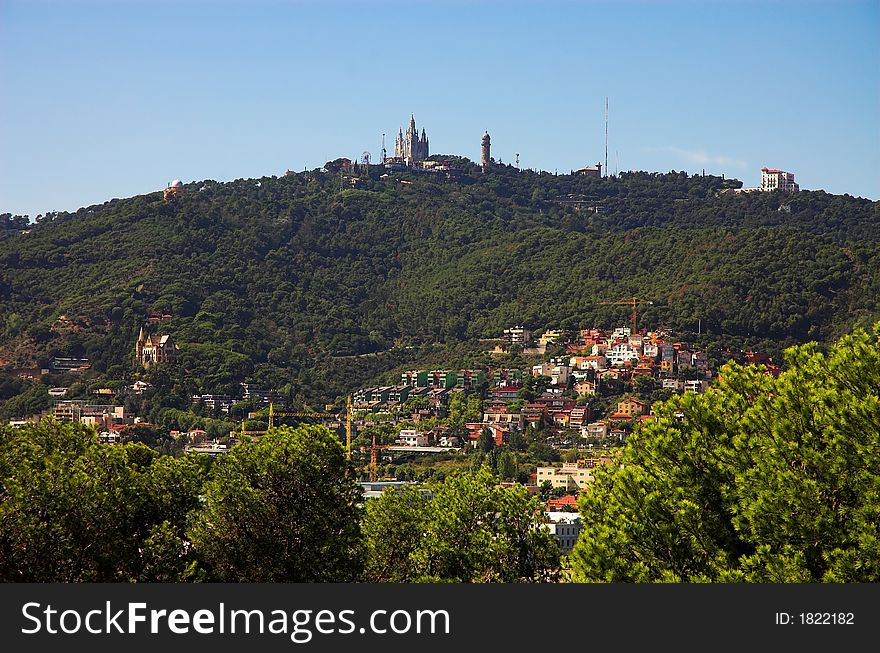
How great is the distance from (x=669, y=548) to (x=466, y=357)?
164 ft

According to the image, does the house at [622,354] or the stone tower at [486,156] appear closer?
the house at [622,354]

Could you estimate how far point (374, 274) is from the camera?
71.1 meters

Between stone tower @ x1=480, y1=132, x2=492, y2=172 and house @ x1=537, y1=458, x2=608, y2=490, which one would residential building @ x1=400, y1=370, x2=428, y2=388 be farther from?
stone tower @ x1=480, y1=132, x2=492, y2=172

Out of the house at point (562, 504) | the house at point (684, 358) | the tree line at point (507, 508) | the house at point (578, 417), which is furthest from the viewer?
the house at point (684, 358)

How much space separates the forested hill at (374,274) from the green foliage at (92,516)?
39424 mm

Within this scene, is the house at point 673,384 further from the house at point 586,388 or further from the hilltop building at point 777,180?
the hilltop building at point 777,180

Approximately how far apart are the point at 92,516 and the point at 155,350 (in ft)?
146

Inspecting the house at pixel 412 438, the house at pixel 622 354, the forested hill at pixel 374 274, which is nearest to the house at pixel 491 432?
the house at pixel 412 438

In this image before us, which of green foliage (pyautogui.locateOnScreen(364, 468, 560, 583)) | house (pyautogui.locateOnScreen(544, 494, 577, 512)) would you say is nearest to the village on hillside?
house (pyautogui.locateOnScreen(544, 494, 577, 512))

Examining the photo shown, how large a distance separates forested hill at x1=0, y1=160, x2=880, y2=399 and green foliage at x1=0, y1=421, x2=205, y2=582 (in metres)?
39.4

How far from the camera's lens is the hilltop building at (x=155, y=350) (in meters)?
52.9

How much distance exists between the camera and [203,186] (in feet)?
281

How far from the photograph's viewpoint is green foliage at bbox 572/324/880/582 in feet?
24.7

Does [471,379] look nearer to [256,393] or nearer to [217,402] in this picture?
[256,393]
